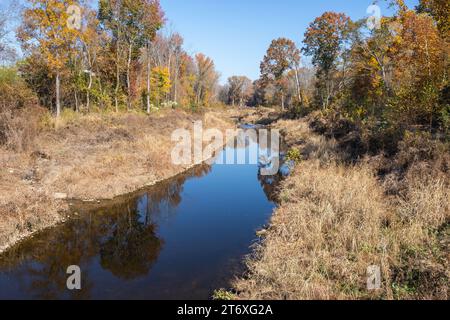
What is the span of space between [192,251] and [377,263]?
453 centimetres

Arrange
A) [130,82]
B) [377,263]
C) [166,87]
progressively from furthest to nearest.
Answer: [166,87] < [130,82] < [377,263]

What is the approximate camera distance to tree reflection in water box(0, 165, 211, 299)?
6938mm

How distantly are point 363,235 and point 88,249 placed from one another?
273 inches

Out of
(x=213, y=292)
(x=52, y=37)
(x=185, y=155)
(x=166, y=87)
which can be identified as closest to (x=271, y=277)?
(x=213, y=292)

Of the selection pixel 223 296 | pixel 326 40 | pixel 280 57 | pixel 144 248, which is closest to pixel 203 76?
pixel 280 57

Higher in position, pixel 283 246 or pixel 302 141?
pixel 302 141

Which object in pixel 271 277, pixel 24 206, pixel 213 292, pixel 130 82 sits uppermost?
pixel 130 82

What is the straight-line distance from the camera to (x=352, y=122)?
18.6m

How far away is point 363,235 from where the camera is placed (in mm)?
7230

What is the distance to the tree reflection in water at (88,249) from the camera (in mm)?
6938

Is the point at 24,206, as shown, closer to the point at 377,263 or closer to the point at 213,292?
the point at 213,292

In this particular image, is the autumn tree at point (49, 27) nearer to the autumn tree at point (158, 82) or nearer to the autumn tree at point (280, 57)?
the autumn tree at point (158, 82)

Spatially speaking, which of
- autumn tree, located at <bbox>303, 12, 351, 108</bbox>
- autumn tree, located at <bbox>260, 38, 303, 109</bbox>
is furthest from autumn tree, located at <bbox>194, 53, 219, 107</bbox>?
autumn tree, located at <bbox>303, 12, 351, 108</bbox>

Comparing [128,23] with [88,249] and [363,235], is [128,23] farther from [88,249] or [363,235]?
[363,235]
